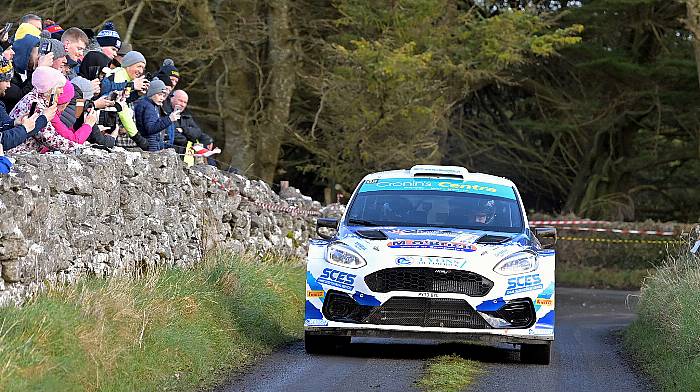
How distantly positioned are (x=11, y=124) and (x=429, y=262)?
3891 millimetres

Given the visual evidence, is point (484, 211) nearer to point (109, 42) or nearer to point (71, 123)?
point (71, 123)

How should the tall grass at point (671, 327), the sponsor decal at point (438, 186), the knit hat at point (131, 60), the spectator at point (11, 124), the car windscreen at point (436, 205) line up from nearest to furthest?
1. the spectator at point (11, 124)
2. the tall grass at point (671, 327)
3. the car windscreen at point (436, 205)
4. the sponsor decal at point (438, 186)
5. the knit hat at point (131, 60)

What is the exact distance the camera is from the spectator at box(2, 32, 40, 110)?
1229 centimetres

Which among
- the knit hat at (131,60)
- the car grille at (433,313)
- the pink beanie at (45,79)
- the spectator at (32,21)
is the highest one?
the spectator at (32,21)

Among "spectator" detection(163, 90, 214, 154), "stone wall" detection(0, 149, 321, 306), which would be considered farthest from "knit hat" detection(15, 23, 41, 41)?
"spectator" detection(163, 90, 214, 154)

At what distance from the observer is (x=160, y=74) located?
59.2ft

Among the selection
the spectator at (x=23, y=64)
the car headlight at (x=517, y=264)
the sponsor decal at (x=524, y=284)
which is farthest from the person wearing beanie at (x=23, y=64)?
the sponsor decal at (x=524, y=284)

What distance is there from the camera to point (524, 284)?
1298 cm

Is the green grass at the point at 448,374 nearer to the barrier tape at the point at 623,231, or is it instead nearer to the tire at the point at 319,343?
the tire at the point at 319,343

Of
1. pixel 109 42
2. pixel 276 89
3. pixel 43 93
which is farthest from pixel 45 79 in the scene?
pixel 276 89

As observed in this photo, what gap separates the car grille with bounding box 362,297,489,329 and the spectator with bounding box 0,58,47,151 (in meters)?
3.54

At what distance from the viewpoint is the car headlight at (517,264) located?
42.4 feet

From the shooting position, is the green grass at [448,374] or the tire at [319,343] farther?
the tire at [319,343]

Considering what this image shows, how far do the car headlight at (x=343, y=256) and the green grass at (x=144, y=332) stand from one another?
3.91 ft
